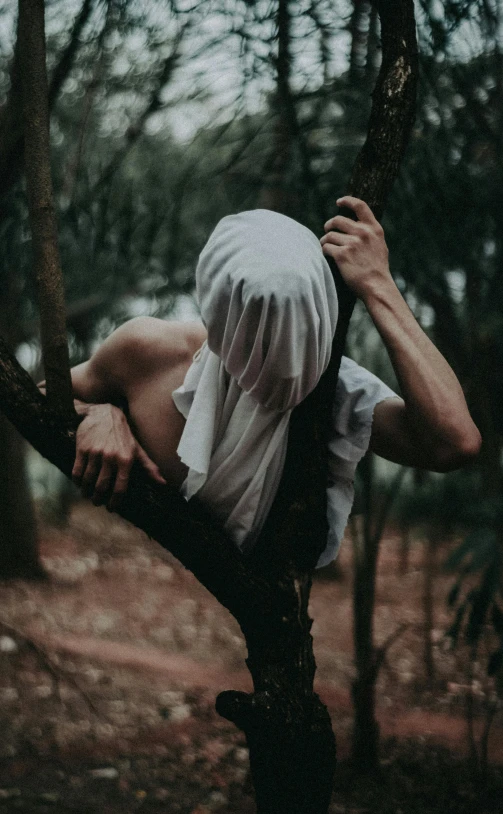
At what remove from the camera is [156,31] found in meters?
3.21

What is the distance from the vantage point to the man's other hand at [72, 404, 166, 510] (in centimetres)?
128

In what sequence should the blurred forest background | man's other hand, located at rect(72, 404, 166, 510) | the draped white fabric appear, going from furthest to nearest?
the blurred forest background
man's other hand, located at rect(72, 404, 166, 510)
the draped white fabric

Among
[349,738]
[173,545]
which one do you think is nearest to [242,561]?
[173,545]

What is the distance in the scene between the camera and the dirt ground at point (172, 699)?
346 cm

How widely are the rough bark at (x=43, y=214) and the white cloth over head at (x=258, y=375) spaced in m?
0.23

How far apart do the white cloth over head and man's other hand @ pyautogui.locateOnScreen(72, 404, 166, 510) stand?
0.31 ft

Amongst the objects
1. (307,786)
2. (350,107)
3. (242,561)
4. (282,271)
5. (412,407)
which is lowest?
(307,786)

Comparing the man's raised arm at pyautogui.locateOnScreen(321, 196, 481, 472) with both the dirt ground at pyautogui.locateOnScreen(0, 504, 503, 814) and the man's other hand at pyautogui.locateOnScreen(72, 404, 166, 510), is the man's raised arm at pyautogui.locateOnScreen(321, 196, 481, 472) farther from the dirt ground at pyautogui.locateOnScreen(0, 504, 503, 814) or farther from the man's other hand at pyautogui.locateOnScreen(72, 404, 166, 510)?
the dirt ground at pyautogui.locateOnScreen(0, 504, 503, 814)

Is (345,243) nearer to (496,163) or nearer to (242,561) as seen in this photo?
(242,561)

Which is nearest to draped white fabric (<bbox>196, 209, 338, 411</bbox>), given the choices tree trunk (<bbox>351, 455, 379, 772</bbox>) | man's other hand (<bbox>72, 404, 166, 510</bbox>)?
man's other hand (<bbox>72, 404, 166, 510</bbox>)

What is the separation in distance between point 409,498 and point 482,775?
3876 millimetres

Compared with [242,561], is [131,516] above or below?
above

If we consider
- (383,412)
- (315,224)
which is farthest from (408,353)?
(315,224)

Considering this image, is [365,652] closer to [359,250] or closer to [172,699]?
[172,699]
